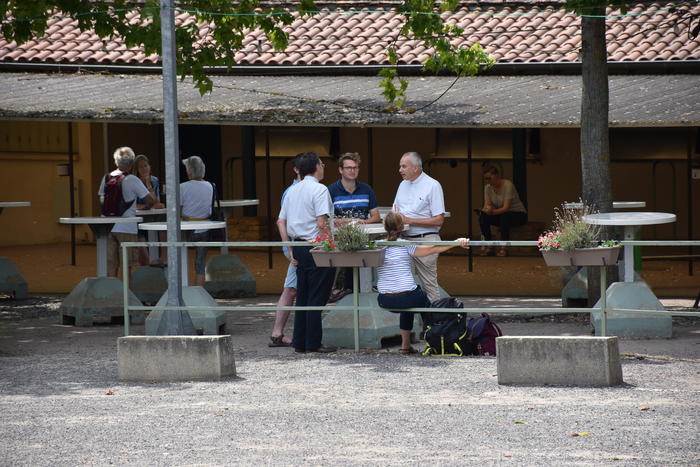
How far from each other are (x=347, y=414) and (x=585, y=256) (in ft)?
8.49

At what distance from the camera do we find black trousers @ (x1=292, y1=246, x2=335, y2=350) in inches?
405

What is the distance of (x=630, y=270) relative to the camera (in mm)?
11250

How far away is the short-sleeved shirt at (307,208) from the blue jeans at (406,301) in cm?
78

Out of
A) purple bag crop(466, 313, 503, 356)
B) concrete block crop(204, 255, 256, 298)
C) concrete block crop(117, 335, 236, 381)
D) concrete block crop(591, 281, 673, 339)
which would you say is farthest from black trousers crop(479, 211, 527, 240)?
concrete block crop(117, 335, 236, 381)

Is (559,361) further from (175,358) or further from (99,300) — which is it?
(99,300)

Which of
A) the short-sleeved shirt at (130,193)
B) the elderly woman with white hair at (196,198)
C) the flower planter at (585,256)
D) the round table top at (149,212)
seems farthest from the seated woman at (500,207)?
the flower planter at (585,256)

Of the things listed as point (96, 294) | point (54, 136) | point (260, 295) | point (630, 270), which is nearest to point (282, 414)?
point (630, 270)

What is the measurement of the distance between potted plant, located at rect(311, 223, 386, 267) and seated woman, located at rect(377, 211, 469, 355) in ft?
0.52

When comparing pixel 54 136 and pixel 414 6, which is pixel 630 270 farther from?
pixel 54 136

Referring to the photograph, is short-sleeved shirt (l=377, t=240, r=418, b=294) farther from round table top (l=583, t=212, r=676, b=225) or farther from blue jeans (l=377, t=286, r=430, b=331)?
round table top (l=583, t=212, r=676, b=225)

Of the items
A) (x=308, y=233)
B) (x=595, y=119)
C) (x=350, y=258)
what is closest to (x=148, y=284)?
(x=308, y=233)

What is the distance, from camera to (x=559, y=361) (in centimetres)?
865

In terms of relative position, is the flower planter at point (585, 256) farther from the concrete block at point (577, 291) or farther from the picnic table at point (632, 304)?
the concrete block at point (577, 291)

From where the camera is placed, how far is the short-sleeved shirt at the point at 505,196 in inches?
756
